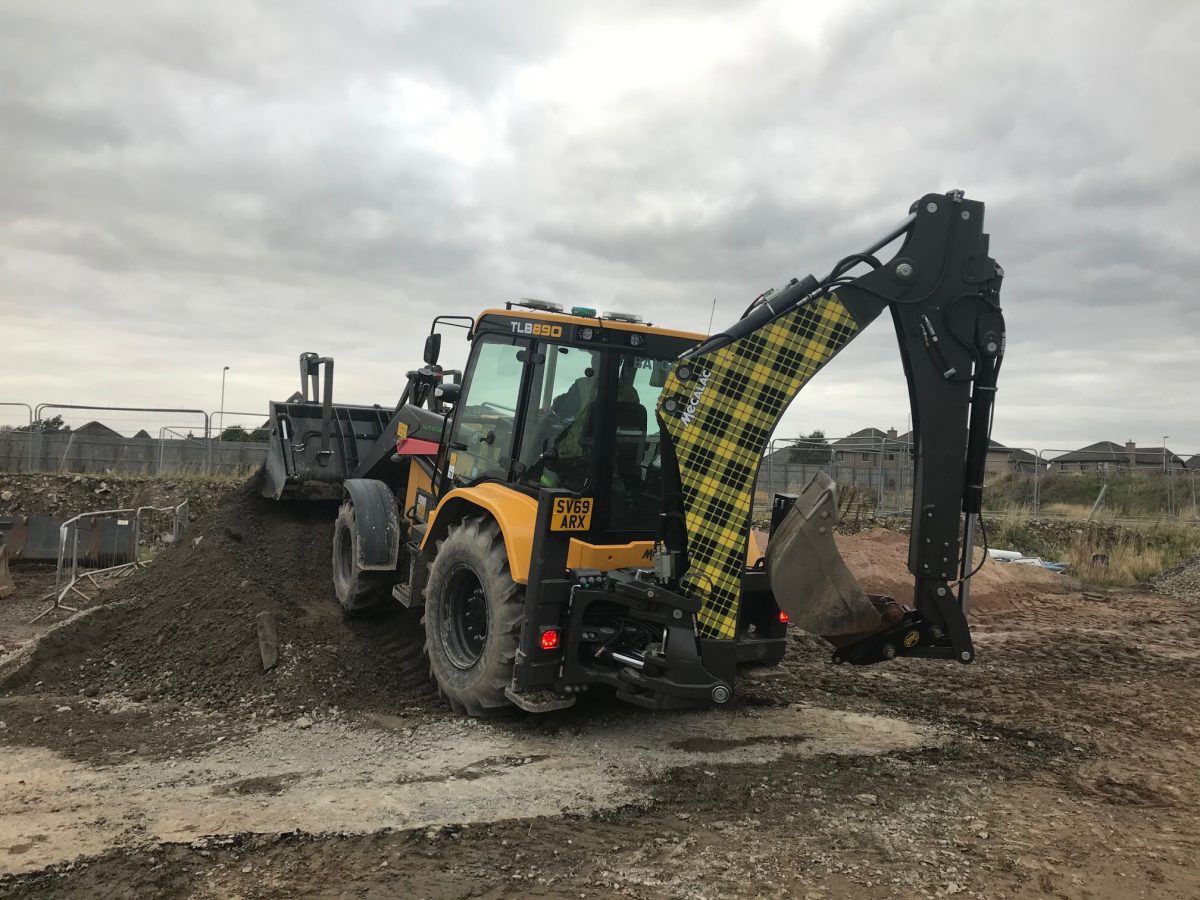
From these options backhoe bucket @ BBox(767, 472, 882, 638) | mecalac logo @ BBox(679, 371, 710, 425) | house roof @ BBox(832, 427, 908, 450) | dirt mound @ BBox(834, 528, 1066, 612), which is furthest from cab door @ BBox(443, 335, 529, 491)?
house roof @ BBox(832, 427, 908, 450)

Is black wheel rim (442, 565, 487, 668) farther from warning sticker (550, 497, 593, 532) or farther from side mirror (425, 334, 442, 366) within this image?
side mirror (425, 334, 442, 366)

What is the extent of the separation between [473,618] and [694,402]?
7.44 feet

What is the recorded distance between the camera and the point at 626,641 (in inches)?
201

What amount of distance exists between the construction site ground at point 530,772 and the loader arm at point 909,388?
888 mm

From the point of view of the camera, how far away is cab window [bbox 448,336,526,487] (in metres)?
5.94

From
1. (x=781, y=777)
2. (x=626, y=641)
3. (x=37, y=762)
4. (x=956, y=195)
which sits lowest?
(x=37, y=762)

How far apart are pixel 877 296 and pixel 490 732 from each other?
11.4 feet

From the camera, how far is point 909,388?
15.7 ft

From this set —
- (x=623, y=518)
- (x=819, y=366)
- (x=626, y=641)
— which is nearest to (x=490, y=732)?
(x=626, y=641)

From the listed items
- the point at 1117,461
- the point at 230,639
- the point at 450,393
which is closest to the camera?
the point at 450,393

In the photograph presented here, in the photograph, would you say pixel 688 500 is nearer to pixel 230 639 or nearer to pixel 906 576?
pixel 230 639

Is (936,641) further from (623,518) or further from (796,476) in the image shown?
(796,476)

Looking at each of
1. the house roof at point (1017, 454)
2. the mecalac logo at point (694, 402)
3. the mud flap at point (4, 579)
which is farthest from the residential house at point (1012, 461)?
the mud flap at point (4, 579)

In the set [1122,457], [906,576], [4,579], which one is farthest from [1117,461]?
[4,579]
